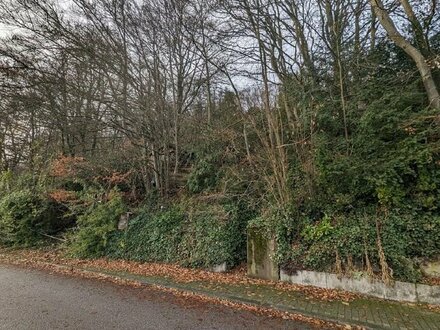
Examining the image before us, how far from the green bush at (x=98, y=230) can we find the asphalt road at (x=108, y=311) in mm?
2286

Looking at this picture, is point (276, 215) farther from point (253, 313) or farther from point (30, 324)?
point (30, 324)

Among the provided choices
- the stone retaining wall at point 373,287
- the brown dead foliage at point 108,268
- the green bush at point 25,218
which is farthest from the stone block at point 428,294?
the green bush at point 25,218

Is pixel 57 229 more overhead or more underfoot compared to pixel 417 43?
more underfoot

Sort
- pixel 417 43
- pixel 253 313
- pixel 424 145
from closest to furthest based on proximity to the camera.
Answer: pixel 253 313 → pixel 424 145 → pixel 417 43

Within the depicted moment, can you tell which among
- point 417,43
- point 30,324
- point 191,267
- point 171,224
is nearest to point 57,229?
point 171,224

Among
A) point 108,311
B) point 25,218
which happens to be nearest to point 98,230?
point 25,218

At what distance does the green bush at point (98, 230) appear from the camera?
332 inches

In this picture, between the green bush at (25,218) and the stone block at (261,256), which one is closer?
the stone block at (261,256)

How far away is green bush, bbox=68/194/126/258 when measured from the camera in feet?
27.7

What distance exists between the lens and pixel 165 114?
9.63m

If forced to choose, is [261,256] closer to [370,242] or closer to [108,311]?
[370,242]

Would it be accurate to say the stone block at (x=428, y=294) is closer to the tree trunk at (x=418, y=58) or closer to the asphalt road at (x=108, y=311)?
the asphalt road at (x=108, y=311)

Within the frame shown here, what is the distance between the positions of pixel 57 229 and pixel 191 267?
6.75 meters

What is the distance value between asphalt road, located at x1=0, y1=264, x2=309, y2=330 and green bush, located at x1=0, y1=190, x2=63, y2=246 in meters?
4.54
